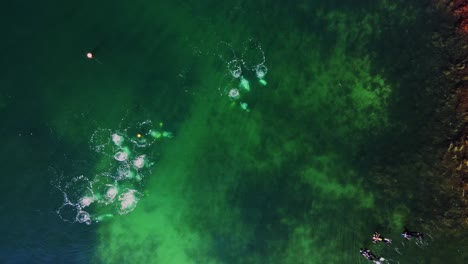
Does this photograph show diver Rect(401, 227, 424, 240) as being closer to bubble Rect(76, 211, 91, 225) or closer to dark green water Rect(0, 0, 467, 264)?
dark green water Rect(0, 0, 467, 264)

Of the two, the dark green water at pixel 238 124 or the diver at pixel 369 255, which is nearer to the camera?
the dark green water at pixel 238 124

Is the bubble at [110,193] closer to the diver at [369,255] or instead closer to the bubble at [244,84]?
the bubble at [244,84]

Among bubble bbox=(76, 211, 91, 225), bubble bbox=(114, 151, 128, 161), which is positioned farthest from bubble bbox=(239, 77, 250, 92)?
bubble bbox=(76, 211, 91, 225)

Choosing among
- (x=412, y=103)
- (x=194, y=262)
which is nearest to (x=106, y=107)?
(x=194, y=262)

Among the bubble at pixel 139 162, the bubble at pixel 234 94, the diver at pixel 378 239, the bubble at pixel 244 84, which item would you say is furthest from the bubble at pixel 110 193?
the diver at pixel 378 239

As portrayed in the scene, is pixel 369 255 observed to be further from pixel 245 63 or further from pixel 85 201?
pixel 85 201

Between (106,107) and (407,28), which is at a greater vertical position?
(407,28)

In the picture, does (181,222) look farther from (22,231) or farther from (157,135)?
(22,231)
